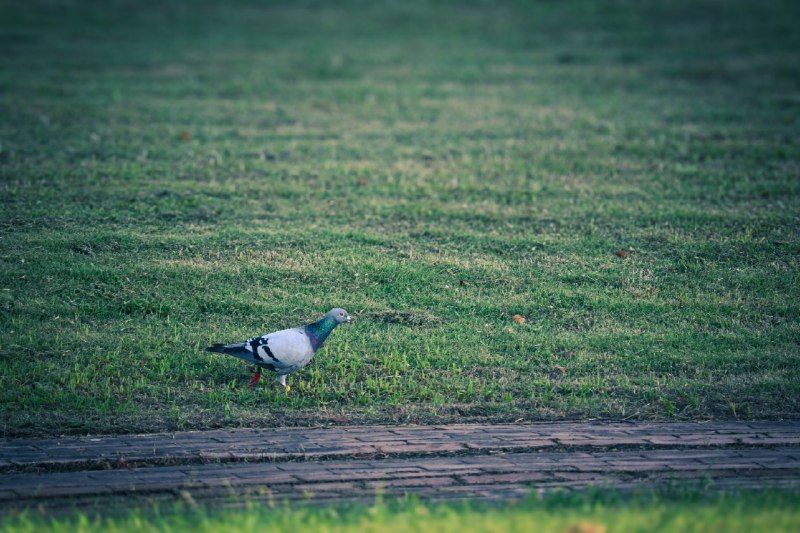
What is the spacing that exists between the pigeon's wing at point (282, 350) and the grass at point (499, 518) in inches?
79.0

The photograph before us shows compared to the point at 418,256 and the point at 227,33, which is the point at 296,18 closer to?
the point at 227,33

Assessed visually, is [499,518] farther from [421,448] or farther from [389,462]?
[421,448]

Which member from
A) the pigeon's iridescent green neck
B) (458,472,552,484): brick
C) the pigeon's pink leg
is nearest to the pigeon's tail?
the pigeon's pink leg

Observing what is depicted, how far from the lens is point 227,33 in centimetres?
2775

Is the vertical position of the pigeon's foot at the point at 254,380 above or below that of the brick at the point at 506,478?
above

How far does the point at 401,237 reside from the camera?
38.0 feet

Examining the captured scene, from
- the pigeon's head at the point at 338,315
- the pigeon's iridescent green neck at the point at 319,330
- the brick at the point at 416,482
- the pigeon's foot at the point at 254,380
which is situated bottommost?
the brick at the point at 416,482

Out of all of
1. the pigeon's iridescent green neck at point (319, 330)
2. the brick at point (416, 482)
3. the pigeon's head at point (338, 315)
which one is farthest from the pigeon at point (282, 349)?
the brick at point (416, 482)

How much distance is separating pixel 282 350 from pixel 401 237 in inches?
163

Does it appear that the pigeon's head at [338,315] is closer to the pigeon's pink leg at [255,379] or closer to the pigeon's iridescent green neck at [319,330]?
the pigeon's iridescent green neck at [319,330]

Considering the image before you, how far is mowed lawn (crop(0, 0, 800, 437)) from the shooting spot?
26.3 feet

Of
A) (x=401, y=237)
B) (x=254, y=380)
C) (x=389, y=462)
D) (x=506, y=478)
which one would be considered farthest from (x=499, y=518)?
(x=401, y=237)

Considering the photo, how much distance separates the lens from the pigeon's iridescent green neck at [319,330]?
8.02 meters

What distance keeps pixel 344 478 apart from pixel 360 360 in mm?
2125
